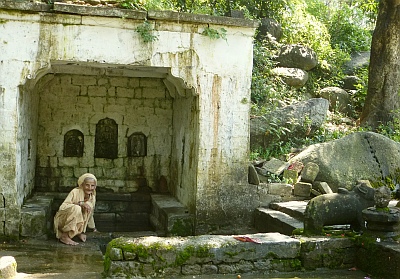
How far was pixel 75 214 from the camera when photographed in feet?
28.2

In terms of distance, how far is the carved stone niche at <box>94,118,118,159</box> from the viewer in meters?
11.2

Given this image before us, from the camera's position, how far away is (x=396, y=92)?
13117 millimetres

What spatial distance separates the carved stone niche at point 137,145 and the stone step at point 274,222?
3.31 m

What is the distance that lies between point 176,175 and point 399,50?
21.9 feet

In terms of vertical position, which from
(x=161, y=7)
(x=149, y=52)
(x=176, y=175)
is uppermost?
(x=161, y=7)

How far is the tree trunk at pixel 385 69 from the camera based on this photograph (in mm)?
12883

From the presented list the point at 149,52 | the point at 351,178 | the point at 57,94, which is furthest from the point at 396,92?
the point at 57,94

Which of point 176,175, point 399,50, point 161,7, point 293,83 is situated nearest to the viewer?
point 161,7

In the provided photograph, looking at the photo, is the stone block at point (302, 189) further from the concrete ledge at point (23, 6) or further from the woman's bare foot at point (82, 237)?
the concrete ledge at point (23, 6)

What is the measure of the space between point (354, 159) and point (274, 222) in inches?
98.2

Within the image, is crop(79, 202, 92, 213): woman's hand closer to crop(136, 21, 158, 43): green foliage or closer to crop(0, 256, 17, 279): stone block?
crop(0, 256, 17, 279): stone block

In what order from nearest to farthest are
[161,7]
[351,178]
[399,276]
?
[399,276]
[161,7]
[351,178]

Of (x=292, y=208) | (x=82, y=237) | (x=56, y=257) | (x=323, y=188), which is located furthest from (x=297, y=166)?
(x=56, y=257)

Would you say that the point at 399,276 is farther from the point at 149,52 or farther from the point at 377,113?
the point at 377,113
